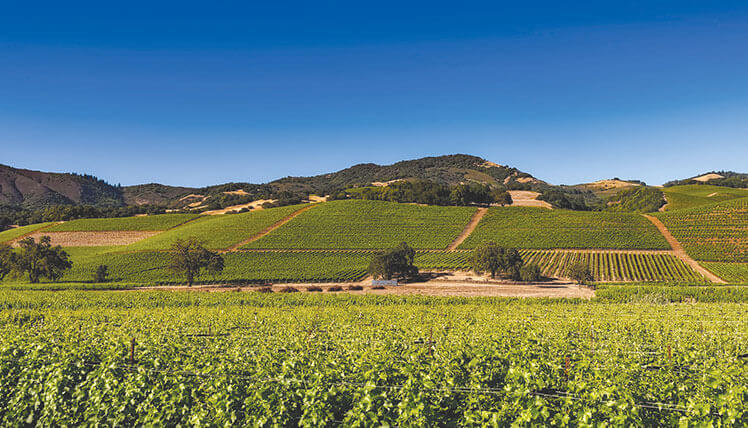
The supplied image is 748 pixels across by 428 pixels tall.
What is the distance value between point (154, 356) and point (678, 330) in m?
19.5

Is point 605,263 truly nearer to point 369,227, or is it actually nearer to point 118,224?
point 369,227

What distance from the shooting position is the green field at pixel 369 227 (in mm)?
91875

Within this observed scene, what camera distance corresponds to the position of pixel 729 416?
636cm

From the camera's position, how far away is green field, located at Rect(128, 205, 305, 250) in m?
91.1


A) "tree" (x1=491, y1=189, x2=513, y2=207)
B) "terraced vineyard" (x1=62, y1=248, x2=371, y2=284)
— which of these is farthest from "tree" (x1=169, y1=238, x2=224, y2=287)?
"tree" (x1=491, y1=189, x2=513, y2=207)

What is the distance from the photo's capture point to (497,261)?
65125 millimetres

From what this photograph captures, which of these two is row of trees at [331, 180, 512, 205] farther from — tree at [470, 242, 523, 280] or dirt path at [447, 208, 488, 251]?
tree at [470, 242, 523, 280]

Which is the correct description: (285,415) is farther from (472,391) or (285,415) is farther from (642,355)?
(642,355)

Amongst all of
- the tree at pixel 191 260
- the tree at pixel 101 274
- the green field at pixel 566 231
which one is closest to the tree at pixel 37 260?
the tree at pixel 101 274

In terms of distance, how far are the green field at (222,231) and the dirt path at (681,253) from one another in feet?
316

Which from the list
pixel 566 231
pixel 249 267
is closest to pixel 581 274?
pixel 566 231

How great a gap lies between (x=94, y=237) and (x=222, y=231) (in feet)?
120

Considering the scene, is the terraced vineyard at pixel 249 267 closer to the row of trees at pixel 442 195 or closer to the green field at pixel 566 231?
the green field at pixel 566 231

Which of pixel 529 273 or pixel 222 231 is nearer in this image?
pixel 529 273
